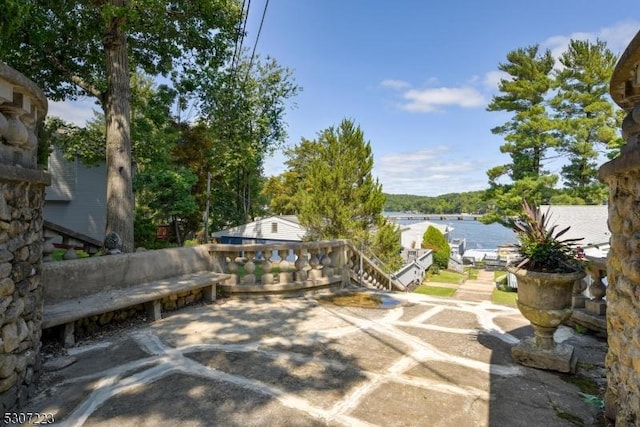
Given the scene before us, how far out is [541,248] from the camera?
3.09m

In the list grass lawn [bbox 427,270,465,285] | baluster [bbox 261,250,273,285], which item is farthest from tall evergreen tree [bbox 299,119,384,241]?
baluster [bbox 261,250,273,285]

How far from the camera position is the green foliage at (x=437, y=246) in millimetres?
29562

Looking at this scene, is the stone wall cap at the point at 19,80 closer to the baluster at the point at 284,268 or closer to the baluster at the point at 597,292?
the baluster at the point at 284,268

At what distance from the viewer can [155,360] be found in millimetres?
3219

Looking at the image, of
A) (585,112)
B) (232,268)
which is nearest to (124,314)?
(232,268)

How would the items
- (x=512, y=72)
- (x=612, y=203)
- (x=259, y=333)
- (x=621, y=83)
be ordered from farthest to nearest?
(x=512, y=72)
(x=259, y=333)
(x=612, y=203)
(x=621, y=83)

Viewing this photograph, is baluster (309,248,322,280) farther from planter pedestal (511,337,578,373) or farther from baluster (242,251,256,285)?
planter pedestal (511,337,578,373)

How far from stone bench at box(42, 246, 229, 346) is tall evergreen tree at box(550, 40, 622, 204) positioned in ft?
63.7

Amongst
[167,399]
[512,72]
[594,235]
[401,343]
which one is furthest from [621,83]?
[512,72]

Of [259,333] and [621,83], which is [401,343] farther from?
[621,83]

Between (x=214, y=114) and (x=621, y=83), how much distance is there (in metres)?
17.8

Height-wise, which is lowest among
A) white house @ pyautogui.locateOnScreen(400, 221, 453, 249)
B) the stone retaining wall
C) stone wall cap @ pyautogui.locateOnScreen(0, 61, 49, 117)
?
white house @ pyautogui.locateOnScreen(400, 221, 453, 249)

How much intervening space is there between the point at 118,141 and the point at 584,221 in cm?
1670

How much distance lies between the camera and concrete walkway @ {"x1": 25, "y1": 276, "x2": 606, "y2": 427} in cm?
236
